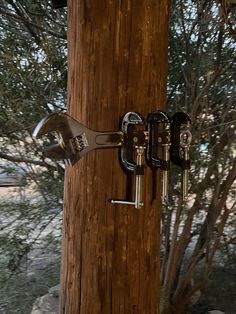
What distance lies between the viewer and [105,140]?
101 cm

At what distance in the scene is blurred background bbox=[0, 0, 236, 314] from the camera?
1896mm

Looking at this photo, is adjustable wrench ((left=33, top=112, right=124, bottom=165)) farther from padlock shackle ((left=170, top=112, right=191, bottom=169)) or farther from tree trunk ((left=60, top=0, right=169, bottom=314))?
padlock shackle ((left=170, top=112, right=191, bottom=169))

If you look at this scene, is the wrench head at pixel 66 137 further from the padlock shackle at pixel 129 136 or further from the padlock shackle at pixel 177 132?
the padlock shackle at pixel 177 132

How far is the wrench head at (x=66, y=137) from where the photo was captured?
94cm

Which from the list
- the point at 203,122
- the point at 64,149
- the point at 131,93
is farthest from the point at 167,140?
the point at 203,122

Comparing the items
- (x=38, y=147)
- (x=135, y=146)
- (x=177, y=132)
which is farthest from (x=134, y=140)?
(x=38, y=147)

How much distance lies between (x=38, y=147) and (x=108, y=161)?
3.31ft

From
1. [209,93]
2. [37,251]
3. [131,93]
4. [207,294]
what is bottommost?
[207,294]

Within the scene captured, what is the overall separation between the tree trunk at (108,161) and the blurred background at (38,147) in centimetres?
87

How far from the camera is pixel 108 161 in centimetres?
103

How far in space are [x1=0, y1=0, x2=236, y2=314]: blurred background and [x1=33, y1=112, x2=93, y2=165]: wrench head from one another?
971 mm

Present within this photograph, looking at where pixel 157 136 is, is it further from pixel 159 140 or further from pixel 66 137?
pixel 66 137

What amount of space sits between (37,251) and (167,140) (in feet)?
4.05

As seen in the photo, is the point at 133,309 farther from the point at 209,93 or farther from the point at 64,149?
the point at 209,93
